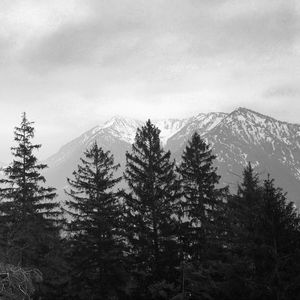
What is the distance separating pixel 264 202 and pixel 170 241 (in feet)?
30.7

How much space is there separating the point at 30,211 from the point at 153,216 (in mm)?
6964

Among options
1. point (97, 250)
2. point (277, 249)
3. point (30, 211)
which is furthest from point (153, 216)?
point (277, 249)

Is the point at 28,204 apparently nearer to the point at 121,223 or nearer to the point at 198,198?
the point at 121,223

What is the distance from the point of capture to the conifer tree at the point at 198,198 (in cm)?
2350

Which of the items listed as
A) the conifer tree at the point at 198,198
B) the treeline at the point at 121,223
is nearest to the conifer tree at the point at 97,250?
the treeline at the point at 121,223

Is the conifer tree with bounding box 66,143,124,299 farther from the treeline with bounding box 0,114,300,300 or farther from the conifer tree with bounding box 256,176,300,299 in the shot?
the conifer tree with bounding box 256,176,300,299

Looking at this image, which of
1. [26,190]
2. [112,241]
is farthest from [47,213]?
[112,241]

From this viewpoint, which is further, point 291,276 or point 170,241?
point 170,241

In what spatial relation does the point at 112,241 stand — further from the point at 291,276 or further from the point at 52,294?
the point at 291,276

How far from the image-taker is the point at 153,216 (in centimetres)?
2306

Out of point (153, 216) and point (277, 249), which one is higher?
Answer: point (153, 216)

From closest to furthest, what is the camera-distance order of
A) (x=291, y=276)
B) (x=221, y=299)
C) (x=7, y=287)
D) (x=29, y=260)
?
1. (x=7, y=287)
2. (x=291, y=276)
3. (x=221, y=299)
4. (x=29, y=260)

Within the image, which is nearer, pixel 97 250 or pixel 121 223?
pixel 121 223

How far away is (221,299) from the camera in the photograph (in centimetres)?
1628
